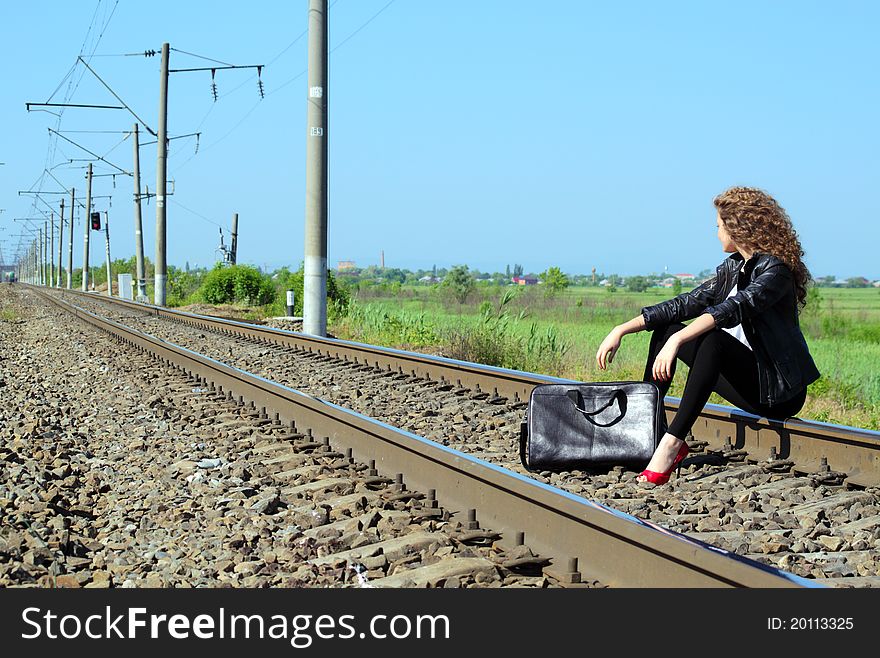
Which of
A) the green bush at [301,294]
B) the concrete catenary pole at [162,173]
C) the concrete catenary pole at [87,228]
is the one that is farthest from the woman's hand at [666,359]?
the concrete catenary pole at [87,228]

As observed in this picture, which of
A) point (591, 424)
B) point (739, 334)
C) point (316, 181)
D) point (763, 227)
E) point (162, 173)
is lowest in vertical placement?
point (591, 424)

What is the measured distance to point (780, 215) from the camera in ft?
17.7

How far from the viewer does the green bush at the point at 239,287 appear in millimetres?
37375

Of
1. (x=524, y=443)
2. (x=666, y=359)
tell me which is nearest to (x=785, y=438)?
(x=666, y=359)

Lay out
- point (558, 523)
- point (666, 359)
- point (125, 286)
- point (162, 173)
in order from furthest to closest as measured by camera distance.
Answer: point (125, 286), point (162, 173), point (666, 359), point (558, 523)

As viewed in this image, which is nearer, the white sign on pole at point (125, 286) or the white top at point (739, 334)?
the white top at point (739, 334)

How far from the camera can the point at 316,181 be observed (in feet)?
52.1

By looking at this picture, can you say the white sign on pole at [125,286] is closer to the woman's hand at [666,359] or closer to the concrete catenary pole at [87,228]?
the concrete catenary pole at [87,228]

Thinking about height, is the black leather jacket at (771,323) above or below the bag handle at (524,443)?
above

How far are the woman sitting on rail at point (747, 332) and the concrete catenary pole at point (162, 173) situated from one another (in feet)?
98.1

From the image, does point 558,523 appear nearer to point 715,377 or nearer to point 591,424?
point 591,424

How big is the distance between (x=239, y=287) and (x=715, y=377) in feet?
110
